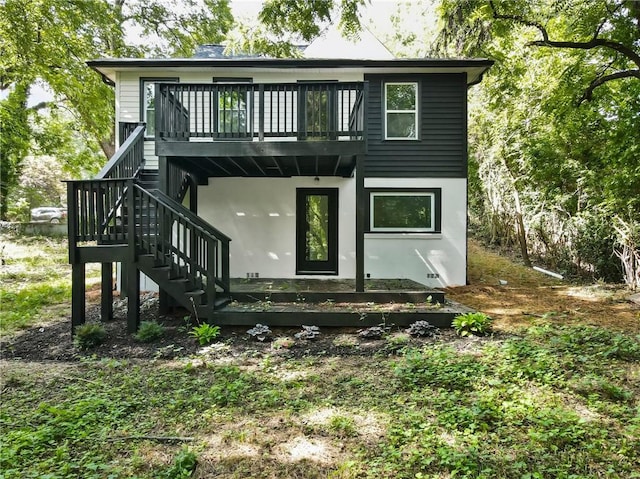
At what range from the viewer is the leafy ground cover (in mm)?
2621

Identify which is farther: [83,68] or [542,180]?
[83,68]

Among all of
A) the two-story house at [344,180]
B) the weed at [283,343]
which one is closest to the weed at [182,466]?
the weed at [283,343]

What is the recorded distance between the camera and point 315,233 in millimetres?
9625

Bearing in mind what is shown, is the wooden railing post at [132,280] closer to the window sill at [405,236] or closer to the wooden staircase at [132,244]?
the wooden staircase at [132,244]

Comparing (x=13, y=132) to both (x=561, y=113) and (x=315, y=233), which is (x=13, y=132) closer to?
(x=315, y=233)

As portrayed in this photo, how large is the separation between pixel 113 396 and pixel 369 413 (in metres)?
2.50

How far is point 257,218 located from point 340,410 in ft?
22.1

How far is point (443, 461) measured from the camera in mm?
2561

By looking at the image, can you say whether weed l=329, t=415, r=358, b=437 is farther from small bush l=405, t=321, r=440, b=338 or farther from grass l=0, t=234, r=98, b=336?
grass l=0, t=234, r=98, b=336

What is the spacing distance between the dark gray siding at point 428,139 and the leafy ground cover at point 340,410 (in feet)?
16.6

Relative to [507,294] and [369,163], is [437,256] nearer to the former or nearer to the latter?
[507,294]

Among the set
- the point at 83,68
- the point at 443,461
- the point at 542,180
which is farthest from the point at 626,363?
the point at 83,68

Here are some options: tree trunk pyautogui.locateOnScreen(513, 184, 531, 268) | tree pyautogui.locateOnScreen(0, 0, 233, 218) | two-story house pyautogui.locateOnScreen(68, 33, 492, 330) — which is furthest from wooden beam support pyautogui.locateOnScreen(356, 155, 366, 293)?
tree pyautogui.locateOnScreen(0, 0, 233, 218)

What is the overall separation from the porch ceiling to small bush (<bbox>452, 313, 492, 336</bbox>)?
327 cm
